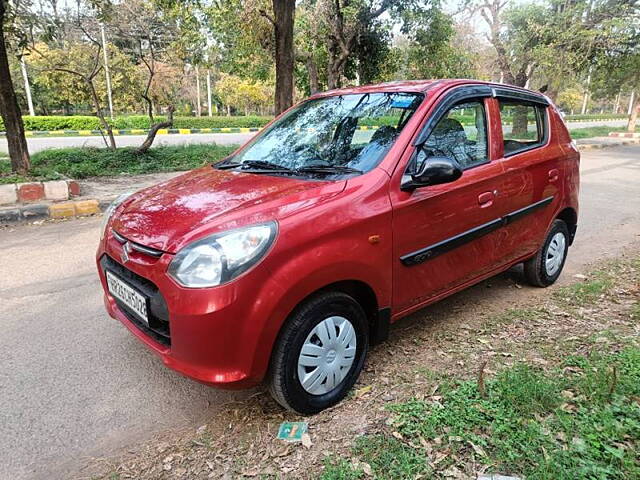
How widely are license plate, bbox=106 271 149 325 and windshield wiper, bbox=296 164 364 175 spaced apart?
1181mm

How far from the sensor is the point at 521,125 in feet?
13.0

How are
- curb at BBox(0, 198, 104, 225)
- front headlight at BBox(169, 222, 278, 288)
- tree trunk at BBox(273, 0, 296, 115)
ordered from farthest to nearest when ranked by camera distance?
tree trunk at BBox(273, 0, 296, 115), curb at BBox(0, 198, 104, 225), front headlight at BBox(169, 222, 278, 288)

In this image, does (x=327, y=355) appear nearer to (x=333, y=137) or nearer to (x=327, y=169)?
(x=327, y=169)

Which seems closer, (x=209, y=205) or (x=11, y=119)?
(x=209, y=205)

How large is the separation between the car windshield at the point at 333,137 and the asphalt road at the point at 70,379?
148cm

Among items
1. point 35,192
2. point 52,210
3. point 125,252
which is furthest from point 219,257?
point 35,192

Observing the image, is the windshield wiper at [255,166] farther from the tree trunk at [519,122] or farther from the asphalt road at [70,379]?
the tree trunk at [519,122]

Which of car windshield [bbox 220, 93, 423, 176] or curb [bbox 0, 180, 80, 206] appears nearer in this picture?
car windshield [bbox 220, 93, 423, 176]

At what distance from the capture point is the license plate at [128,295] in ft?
7.84

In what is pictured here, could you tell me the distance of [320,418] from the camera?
8.15 ft

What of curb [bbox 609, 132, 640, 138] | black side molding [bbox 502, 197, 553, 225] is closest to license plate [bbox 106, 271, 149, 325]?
black side molding [bbox 502, 197, 553, 225]

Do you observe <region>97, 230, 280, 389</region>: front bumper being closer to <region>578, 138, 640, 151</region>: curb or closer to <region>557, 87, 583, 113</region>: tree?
<region>578, 138, 640, 151</region>: curb

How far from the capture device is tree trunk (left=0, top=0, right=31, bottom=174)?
763 centimetres

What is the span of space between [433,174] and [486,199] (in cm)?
75
